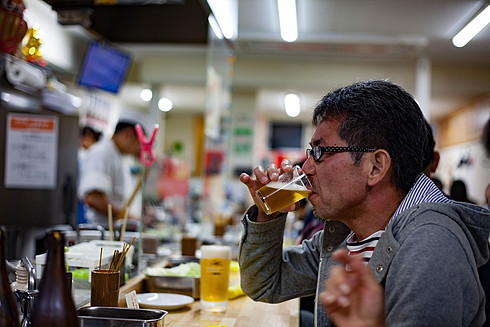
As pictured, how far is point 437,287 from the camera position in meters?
1.16

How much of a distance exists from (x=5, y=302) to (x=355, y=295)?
68 cm

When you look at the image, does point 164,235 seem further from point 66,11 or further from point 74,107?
point 74,107

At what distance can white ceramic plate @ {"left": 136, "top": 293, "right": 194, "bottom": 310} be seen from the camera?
1.86m

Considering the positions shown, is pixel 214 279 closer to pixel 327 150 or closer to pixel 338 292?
pixel 327 150

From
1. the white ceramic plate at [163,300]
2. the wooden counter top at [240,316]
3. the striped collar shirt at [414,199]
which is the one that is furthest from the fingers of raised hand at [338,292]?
the white ceramic plate at [163,300]

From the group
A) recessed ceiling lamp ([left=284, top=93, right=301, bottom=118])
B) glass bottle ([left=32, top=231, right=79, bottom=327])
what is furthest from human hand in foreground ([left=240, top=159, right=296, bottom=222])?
recessed ceiling lamp ([left=284, top=93, right=301, bottom=118])

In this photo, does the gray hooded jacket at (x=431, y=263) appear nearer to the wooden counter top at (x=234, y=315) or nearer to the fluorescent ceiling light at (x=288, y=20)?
the wooden counter top at (x=234, y=315)

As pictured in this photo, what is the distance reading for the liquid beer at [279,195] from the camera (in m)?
1.62

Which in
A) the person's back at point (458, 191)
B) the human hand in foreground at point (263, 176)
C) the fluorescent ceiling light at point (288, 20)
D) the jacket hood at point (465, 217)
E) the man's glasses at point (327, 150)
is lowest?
the jacket hood at point (465, 217)

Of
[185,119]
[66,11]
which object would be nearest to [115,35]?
[66,11]

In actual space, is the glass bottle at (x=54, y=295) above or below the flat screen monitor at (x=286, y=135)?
below

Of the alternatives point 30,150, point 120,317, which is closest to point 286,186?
point 120,317

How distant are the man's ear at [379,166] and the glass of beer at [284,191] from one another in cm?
19

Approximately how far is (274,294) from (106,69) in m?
4.68
